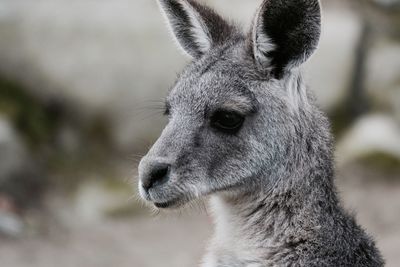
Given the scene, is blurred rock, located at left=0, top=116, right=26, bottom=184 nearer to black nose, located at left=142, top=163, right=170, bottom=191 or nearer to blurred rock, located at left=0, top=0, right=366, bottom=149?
blurred rock, located at left=0, top=0, right=366, bottom=149

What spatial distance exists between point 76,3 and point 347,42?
388 cm

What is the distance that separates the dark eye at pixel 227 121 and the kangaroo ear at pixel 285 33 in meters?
0.35

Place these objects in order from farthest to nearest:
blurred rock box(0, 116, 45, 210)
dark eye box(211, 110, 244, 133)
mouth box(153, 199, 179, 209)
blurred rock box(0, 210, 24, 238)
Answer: blurred rock box(0, 116, 45, 210) → blurred rock box(0, 210, 24, 238) → dark eye box(211, 110, 244, 133) → mouth box(153, 199, 179, 209)

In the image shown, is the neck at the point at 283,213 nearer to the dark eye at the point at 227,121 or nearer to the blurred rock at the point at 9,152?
the dark eye at the point at 227,121

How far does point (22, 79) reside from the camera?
12.9m

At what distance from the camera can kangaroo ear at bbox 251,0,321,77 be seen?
17.6 feet

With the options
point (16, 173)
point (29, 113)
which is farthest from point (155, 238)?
point (29, 113)

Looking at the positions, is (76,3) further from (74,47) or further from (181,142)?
(181,142)

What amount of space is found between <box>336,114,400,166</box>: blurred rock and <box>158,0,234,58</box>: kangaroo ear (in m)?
7.01

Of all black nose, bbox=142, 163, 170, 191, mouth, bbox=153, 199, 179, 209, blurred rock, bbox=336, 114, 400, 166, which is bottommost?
mouth, bbox=153, 199, 179, 209

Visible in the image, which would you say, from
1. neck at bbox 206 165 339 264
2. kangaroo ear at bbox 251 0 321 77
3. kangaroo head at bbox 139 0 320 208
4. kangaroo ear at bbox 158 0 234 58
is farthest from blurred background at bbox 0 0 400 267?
kangaroo ear at bbox 251 0 321 77

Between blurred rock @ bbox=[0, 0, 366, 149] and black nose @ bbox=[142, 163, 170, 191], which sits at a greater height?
blurred rock @ bbox=[0, 0, 366, 149]

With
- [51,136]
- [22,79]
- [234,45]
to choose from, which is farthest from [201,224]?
[234,45]

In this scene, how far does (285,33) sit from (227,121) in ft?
2.01
